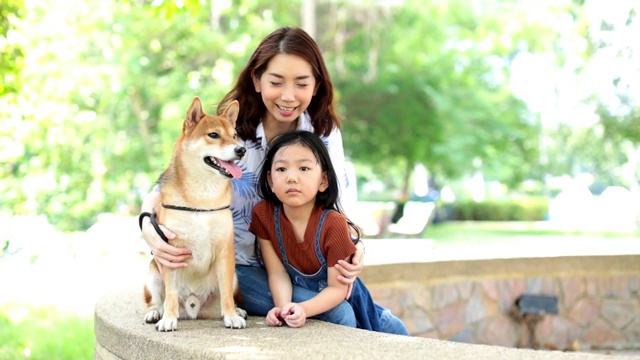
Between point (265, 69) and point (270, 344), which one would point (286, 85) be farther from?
point (270, 344)

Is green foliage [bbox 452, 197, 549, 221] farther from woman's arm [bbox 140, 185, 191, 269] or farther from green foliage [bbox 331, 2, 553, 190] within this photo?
woman's arm [bbox 140, 185, 191, 269]

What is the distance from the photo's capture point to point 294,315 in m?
3.42

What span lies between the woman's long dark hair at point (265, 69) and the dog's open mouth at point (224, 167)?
28.7 inches

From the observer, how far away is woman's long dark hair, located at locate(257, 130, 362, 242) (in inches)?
145

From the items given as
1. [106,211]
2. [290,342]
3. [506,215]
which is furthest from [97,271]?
[506,215]

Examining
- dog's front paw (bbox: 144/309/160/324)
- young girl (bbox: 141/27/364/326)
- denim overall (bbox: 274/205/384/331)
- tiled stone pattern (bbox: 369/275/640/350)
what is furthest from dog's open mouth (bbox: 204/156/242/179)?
tiled stone pattern (bbox: 369/275/640/350)

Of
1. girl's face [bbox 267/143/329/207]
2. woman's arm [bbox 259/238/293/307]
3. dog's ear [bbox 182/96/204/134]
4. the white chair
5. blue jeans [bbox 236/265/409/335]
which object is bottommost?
the white chair

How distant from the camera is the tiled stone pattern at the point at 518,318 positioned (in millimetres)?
6203

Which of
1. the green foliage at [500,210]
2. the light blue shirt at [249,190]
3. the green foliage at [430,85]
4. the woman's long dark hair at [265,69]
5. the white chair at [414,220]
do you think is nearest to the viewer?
the woman's long dark hair at [265,69]

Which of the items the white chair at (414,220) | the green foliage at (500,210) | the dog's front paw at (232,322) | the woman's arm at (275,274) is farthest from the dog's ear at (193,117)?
the green foliage at (500,210)

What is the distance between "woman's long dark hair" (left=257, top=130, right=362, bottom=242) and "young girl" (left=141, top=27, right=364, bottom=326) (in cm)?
23

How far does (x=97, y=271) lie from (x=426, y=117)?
14.0 metres

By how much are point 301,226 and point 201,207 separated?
0.61 meters

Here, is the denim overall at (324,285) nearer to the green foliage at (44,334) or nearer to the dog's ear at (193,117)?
the dog's ear at (193,117)
